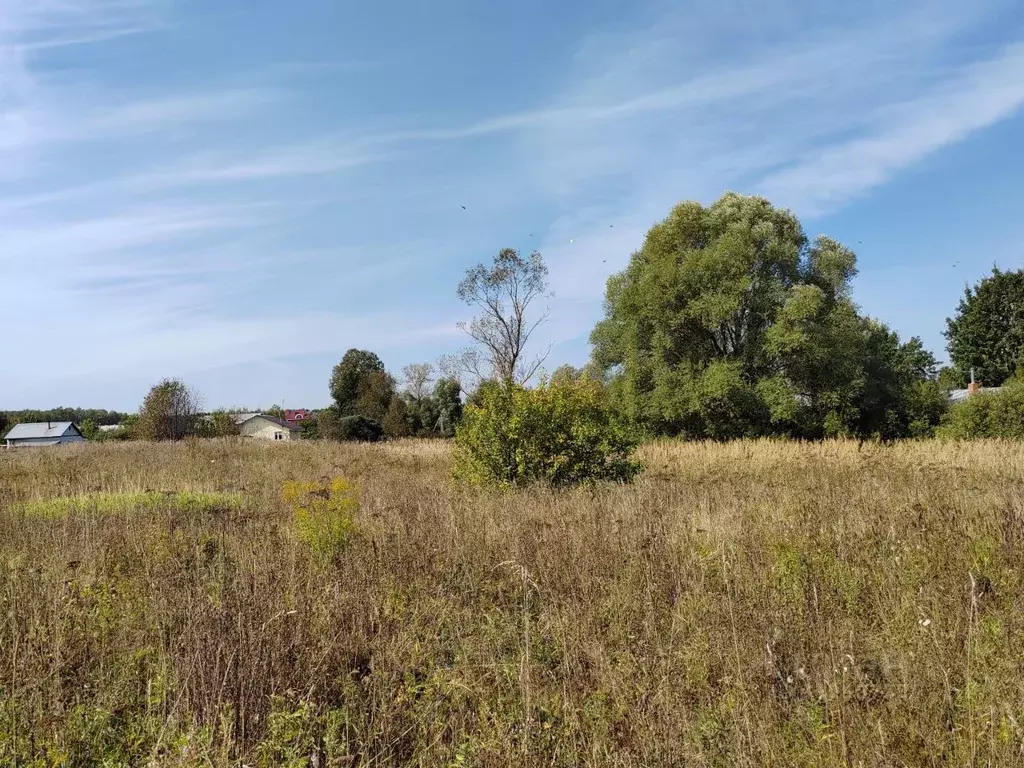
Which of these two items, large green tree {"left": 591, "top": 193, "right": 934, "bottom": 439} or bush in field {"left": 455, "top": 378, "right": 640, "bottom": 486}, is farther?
large green tree {"left": 591, "top": 193, "right": 934, "bottom": 439}

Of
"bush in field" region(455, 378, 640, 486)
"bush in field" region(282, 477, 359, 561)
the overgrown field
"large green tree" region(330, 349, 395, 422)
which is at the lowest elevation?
the overgrown field

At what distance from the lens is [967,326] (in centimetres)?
4238

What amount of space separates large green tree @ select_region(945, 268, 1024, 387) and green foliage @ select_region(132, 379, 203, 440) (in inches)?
1882

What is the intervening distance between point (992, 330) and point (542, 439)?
140 feet

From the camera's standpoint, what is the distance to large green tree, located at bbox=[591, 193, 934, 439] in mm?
25875

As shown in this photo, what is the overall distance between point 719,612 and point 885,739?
1424 millimetres

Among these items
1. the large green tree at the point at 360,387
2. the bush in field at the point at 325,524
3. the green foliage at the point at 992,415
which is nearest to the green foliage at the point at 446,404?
the large green tree at the point at 360,387

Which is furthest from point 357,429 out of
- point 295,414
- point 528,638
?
point 295,414

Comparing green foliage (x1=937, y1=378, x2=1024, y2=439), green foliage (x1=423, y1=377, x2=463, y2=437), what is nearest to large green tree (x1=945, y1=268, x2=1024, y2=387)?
green foliage (x1=937, y1=378, x2=1024, y2=439)

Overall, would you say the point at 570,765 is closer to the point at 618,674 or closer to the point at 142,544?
the point at 618,674

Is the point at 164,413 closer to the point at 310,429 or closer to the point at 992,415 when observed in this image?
the point at 310,429

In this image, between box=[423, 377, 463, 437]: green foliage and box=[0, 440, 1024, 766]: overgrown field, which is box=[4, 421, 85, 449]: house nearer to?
box=[423, 377, 463, 437]: green foliage

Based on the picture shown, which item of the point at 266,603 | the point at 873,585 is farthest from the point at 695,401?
the point at 266,603

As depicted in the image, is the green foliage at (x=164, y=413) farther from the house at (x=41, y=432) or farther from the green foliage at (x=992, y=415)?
→ the house at (x=41, y=432)
